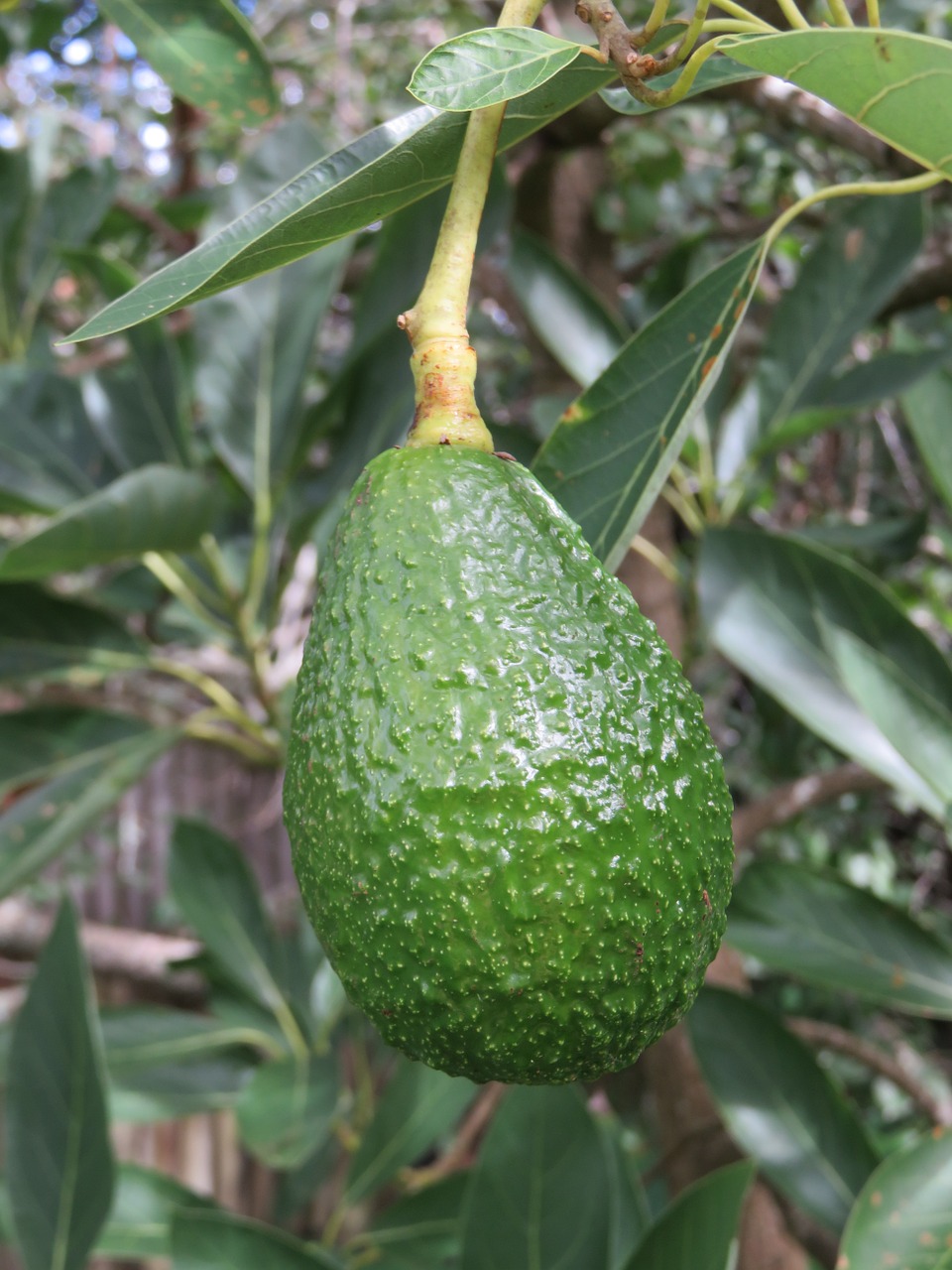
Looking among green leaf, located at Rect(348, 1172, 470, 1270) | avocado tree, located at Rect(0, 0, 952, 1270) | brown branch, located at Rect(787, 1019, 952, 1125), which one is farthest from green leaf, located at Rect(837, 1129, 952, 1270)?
green leaf, located at Rect(348, 1172, 470, 1270)

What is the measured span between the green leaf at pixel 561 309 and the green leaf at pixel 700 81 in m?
0.70

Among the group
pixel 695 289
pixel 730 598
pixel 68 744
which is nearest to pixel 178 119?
pixel 68 744

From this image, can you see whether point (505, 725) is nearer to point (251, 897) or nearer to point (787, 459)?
point (251, 897)

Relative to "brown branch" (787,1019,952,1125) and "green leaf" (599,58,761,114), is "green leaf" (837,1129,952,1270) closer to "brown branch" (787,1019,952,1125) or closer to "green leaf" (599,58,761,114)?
"brown branch" (787,1019,952,1125)

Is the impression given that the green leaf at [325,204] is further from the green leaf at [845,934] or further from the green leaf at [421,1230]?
the green leaf at [421,1230]

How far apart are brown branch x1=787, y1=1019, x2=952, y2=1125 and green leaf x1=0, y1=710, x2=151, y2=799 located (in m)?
0.83

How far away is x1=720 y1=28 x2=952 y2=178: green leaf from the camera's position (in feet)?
1.46

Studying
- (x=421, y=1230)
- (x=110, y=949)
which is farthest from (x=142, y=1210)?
(x=110, y=949)

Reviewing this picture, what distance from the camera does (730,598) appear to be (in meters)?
1.17

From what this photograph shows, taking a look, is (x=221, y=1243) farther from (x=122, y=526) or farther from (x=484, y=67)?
(x=484, y=67)

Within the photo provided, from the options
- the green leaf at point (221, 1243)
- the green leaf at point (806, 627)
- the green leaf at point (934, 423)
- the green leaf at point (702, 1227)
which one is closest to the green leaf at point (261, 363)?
the green leaf at point (806, 627)

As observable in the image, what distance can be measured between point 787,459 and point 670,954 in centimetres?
197

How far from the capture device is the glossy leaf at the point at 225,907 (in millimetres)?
1661

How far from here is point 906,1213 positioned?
0.98 m
